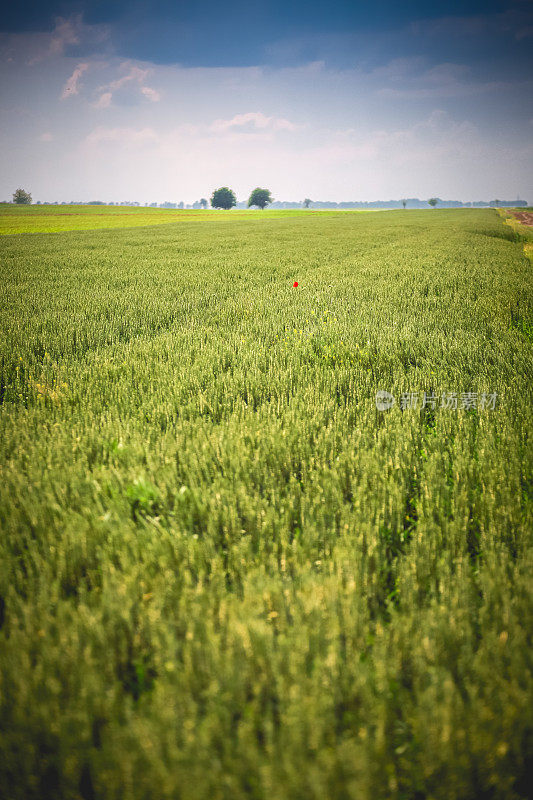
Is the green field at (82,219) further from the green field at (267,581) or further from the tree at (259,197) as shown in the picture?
the tree at (259,197)

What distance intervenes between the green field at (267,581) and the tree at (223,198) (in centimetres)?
→ 14309

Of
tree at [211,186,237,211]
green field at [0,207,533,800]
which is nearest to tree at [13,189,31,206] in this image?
tree at [211,186,237,211]

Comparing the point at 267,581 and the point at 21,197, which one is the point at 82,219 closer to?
the point at 267,581

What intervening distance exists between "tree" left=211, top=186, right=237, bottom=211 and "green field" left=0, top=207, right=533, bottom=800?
143089mm

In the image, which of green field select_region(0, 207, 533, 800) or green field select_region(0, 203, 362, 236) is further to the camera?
green field select_region(0, 203, 362, 236)

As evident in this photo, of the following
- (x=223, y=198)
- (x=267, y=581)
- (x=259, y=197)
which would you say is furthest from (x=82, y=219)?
(x=259, y=197)

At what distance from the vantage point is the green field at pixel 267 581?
959 mm

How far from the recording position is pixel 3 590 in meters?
1.51

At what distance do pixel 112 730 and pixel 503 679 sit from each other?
1.10m

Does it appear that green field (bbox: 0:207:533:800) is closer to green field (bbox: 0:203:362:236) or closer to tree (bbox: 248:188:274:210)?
green field (bbox: 0:203:362:236)

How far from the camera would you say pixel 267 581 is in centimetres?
146

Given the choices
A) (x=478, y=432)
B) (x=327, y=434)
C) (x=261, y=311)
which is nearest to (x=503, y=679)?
(x=327, y=434)

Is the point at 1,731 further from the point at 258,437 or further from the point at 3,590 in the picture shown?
the point at 258,437

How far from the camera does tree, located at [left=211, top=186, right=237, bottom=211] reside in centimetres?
12838
